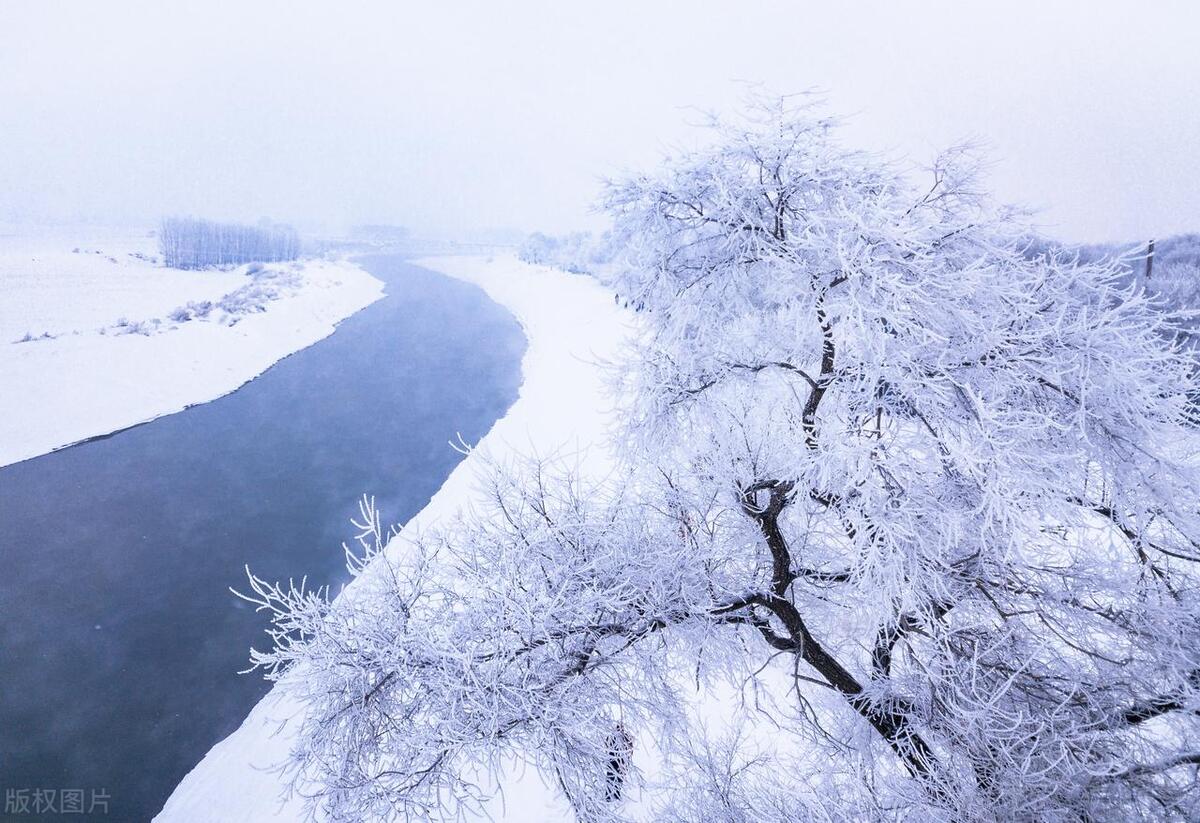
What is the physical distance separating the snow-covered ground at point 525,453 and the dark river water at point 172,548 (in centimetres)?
60

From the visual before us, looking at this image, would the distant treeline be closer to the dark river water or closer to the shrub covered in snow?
the shrub covered in snow

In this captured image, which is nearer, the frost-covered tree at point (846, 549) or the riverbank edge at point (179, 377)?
the frost-covered tree at point (846, 549)

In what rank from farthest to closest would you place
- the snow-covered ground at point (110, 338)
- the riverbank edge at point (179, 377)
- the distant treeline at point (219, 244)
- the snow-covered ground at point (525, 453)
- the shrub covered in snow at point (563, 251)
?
the shrub covered in snow at point (563, 251) < the distant treeline at point (219, 244) < the snow-covered ground at point (110, 338) < the riverbank edge at point (179, 377) < the snow-covered ground at point (525, 453)

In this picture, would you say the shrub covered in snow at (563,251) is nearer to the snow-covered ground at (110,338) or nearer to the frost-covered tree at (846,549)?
the snow-covered ground at (110,338)

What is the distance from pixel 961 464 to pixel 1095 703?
2.13 meters

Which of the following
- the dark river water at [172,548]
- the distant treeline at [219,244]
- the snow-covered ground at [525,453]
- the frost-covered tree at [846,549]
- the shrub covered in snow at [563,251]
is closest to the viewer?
the frost-covered tree at [846,549]

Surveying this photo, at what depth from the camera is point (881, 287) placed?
10.5ft

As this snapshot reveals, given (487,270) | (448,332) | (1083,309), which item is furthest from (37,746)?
(487,270)

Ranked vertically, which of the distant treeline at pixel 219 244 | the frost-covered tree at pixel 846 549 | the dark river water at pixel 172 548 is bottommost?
the dark river water at pixel 172 548

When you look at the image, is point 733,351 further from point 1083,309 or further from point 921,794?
point 921,794

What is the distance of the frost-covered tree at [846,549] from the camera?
10.6 ft

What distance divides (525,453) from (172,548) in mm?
7918

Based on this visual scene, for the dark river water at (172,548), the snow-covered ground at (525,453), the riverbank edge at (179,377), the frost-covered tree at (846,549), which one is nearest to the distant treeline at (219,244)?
the riverbank edge at (179,377)

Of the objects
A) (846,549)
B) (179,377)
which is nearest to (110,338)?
(179,377)
